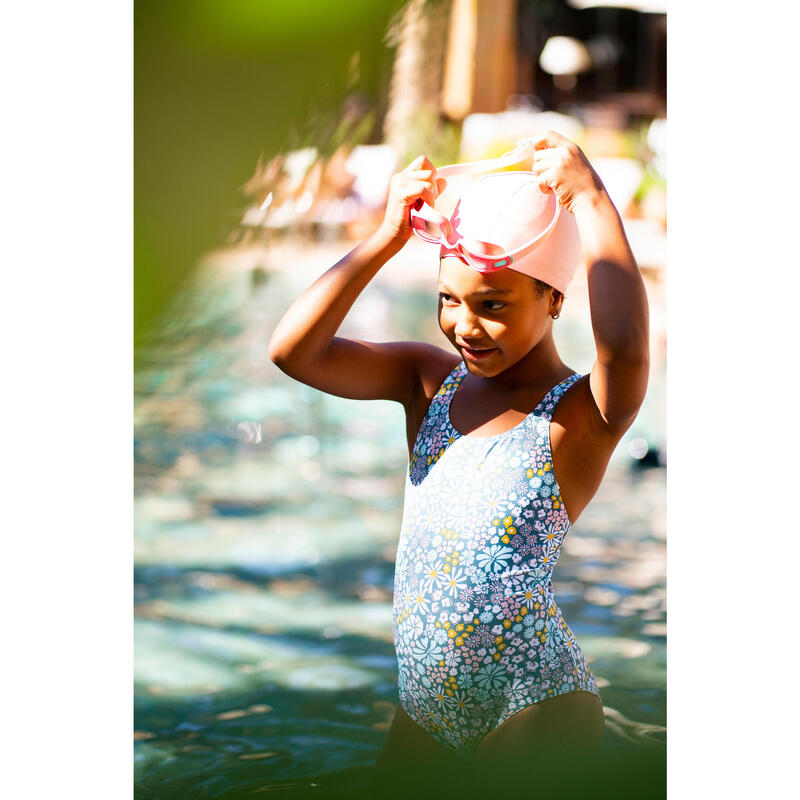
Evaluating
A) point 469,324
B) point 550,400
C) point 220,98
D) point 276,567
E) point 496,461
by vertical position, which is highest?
point 220,98

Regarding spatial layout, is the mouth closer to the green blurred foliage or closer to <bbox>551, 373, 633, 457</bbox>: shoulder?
<bbox>551, 373, 633, 457</bbox>: shoulder

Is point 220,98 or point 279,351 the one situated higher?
point 220,98

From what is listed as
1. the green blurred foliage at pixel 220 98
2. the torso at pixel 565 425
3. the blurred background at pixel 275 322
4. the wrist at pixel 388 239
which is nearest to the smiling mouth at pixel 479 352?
the torso at pixel 565 425

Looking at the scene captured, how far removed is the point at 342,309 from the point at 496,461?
16.9 inches

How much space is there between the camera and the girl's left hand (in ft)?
6.64

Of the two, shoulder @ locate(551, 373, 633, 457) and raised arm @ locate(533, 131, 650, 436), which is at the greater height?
raised arm @ locate(533, 131, 650, 436)

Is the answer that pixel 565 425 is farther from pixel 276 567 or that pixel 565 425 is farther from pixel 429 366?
pixel 276 567

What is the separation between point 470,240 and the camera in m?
2.06

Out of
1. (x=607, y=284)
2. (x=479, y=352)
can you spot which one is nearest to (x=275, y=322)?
(x=479, y=352)

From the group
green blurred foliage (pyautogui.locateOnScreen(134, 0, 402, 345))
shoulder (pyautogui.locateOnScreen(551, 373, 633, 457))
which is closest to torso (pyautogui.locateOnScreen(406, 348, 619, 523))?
shoulder (pyautogui.locateOnScreen(551, 373, 633, 457))

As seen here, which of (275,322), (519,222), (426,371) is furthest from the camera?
(275,322)

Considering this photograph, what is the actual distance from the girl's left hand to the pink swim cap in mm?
58

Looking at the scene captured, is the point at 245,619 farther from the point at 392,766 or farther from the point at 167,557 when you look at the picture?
the point at 392,766

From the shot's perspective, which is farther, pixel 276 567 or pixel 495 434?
pixel 276 567
